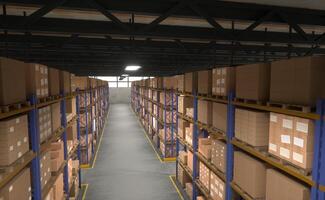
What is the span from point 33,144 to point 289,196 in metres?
3.58

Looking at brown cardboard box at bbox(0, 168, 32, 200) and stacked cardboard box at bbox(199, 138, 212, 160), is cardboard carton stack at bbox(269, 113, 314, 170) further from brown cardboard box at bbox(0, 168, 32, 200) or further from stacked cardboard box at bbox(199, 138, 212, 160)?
brown cardboard box at bbox(0, 168, 32, 200)

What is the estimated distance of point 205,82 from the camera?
5707mm

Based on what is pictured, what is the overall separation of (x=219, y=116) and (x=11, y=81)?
375cm

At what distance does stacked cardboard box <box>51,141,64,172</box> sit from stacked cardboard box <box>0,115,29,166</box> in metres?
1.54

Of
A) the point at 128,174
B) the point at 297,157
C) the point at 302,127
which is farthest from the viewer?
the point at 128,174

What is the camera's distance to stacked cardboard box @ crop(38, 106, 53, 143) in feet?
13.3

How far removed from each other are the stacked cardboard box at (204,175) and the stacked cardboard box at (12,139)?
3.86m

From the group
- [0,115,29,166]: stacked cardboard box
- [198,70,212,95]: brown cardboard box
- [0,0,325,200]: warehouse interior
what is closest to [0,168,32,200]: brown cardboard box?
[0,0,325,200]: warehouse interior

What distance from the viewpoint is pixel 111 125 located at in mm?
18719

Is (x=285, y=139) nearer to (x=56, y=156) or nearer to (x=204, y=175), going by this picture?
(x=204, y=175)

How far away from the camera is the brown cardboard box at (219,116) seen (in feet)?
16.1

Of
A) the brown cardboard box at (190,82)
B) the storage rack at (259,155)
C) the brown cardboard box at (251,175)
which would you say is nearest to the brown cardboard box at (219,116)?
the storage rack at (259,155)

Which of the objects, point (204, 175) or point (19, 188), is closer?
point (19, 188)

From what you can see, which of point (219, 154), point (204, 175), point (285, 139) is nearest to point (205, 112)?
point (219, 154)
